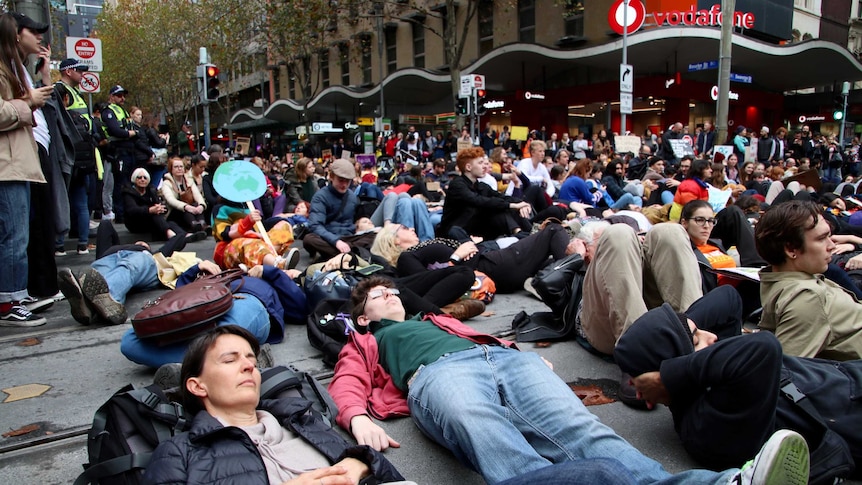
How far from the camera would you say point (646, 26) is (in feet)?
74.4

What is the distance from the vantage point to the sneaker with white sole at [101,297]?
15.6ft

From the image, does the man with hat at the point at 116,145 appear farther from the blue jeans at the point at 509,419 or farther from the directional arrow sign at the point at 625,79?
the directional arrow sign at the point at 625,79

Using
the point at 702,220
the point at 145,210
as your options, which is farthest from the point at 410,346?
the point at 145,210

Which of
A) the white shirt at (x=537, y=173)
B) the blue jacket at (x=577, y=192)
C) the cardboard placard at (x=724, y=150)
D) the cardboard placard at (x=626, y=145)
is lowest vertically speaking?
the blue jacket at (x=577, y=192)

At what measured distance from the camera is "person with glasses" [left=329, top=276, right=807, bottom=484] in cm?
229

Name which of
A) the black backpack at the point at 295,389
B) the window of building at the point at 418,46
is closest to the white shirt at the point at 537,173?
the black backpack at the point at 295,389

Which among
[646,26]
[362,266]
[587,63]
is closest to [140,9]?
[587,63]

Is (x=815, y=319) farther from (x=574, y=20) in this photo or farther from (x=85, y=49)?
(x=574, y=20)

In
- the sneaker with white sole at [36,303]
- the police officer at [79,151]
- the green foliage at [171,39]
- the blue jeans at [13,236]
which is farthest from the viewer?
the green foliage at [171,39]

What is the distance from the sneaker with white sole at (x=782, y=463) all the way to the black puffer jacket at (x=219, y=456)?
122 cm

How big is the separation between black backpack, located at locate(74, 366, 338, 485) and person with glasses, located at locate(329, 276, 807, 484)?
834mm

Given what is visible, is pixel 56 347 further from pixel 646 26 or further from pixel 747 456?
pixel 646 26

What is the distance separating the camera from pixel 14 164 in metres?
4.50

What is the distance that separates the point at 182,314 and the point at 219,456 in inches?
61.2
